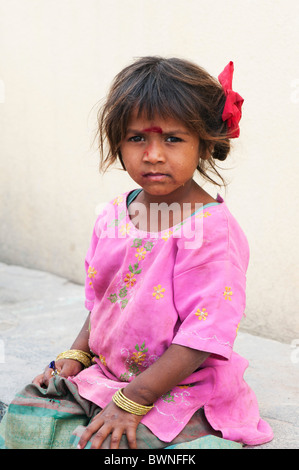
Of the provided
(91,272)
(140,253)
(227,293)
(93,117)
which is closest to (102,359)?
(91,272)

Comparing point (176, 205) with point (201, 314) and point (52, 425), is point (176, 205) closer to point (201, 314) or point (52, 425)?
point (201, 314)

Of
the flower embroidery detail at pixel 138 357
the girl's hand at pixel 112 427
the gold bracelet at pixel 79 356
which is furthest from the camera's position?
the gold bracelet at pixel 79 356

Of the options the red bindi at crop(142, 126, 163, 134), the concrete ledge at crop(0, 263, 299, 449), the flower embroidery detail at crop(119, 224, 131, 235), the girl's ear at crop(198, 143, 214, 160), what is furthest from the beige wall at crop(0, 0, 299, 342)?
the red bindi at crop(142, 126, 163, 134)

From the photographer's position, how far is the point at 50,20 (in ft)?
13.4

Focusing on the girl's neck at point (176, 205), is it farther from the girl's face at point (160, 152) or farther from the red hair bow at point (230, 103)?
the red hair bow at point (230, 103)

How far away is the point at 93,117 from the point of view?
154 inches

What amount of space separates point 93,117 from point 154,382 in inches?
98.7

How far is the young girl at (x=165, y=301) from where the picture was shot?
1739 mm

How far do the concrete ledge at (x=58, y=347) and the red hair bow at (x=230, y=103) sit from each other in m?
1.03

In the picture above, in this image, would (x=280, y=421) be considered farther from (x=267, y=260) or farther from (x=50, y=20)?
(x=50, y=20)

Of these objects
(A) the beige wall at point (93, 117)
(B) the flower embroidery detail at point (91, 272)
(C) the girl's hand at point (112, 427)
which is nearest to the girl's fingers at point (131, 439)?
(C) the girl's hand at point (112, 427)

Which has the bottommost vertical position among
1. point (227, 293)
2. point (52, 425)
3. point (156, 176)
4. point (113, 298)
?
point (52, 425)

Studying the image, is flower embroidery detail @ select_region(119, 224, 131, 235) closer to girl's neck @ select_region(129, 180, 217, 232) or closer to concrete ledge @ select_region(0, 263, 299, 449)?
girl's neck @ select_region(129, 180, 217, 232)
